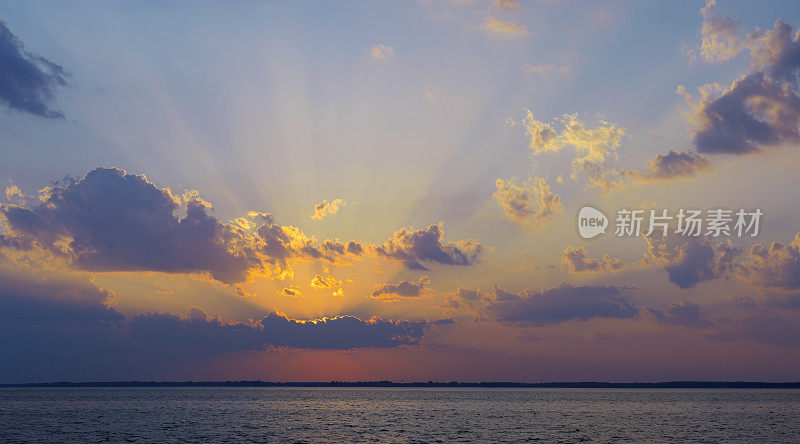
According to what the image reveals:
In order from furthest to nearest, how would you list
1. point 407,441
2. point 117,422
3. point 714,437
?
point 117,422, point 714,437, point 407,441

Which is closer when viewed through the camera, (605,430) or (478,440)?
(478,440)

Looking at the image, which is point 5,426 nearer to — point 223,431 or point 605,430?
point 223,431

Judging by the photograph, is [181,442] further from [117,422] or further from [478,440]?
[117,422]

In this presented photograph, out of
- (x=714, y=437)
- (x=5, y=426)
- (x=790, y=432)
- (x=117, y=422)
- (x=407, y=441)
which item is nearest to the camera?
(x=407, y=441)

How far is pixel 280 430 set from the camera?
106812 millimetres

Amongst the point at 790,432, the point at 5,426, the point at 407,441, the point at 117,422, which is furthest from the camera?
the point at 117,422

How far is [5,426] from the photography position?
113625mm

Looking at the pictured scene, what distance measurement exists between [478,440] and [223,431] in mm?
43848

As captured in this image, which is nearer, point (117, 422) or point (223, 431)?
point (223, 431)

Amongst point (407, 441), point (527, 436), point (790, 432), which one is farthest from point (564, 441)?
point (790, 432)

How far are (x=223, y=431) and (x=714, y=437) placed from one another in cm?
7690

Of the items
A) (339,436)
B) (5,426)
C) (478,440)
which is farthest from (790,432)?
(5,426)

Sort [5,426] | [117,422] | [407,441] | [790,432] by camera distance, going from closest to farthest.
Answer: [407,441], [790,432], [5,426], [117,422]

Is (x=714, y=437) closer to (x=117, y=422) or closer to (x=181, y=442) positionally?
(x=181, y=442)
